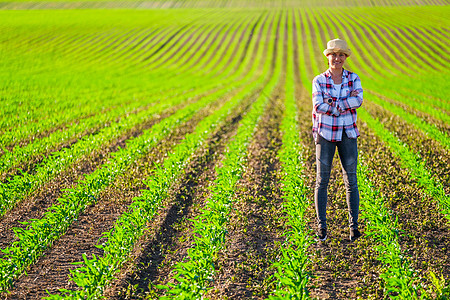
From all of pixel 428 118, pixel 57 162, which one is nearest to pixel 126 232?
pixel 57 162

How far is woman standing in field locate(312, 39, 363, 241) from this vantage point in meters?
4.88

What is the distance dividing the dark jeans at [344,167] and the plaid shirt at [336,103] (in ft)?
0.45

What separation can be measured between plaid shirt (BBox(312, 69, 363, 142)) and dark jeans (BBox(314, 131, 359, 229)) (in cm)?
14

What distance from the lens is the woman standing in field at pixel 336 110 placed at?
488cm

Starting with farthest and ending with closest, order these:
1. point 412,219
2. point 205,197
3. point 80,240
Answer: point 205,197 < point 412,219 < point 80,240

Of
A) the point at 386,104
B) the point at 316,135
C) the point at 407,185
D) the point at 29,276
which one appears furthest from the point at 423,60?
the point at 29,276

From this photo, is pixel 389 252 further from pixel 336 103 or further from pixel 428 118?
pixel 428 118

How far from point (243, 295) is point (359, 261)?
1.76m

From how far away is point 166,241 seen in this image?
5613mm

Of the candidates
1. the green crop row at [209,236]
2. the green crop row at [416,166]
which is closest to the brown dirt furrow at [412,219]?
the green crop row at [416,166]

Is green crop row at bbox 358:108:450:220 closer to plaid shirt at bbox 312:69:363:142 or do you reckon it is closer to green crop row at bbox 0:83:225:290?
plaid shirt at bbox 312:69:363:142

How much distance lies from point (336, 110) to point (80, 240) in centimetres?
434

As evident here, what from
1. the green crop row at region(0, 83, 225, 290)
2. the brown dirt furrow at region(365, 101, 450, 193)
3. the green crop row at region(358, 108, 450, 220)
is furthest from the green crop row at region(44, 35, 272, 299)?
the brown dirt furrow at region(365, 101, 450, 193)

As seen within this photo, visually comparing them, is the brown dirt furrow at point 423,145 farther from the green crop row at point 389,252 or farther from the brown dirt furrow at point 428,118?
the green crop row at point 389,252
